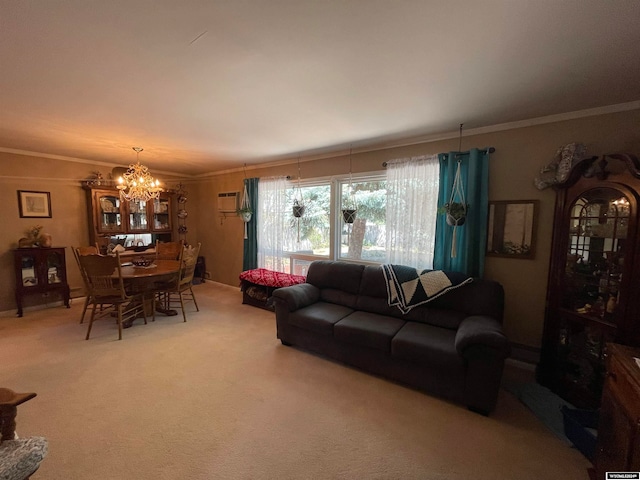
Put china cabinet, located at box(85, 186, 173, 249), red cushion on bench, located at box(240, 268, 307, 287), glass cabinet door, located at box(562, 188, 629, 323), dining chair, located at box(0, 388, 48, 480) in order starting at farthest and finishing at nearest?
china cabinet, located at box(85, 186, 173, 249)
red cushion on bench, located at box(240, 268, 307, 287)
glass cabinet door, located at box(562, 188, 629, 323)
dining chair, located at box(0, 388, 48, 480)

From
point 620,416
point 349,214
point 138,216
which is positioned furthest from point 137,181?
point 620,416

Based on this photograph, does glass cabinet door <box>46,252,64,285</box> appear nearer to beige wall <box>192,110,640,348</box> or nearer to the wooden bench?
the wooden bench

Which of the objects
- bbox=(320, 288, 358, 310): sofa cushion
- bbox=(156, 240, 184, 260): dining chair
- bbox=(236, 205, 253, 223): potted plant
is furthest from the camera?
bbox=(236, 205, 253, 223): potted plant

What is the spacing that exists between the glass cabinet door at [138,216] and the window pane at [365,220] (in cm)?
385

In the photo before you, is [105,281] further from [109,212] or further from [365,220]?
[365,220]

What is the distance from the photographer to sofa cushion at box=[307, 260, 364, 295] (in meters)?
3.25

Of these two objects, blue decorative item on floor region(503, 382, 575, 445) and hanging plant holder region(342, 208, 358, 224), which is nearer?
blue decorative item on floor region(503, 382, 575, 445)

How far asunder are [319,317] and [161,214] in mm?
4352

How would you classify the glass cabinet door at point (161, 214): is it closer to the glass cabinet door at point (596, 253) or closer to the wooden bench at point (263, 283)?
the wooden bench at point (263, 283)

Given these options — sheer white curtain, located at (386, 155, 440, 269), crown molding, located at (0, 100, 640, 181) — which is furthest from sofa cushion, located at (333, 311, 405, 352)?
crown molding, located at (0, 100, 640, 181)

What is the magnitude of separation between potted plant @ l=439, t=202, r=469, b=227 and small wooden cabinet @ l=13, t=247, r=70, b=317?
5.38m

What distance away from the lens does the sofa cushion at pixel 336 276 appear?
10.6 ft

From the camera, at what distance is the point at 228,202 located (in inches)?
212

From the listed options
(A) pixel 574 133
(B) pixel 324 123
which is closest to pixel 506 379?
(A) pixel 574 133
